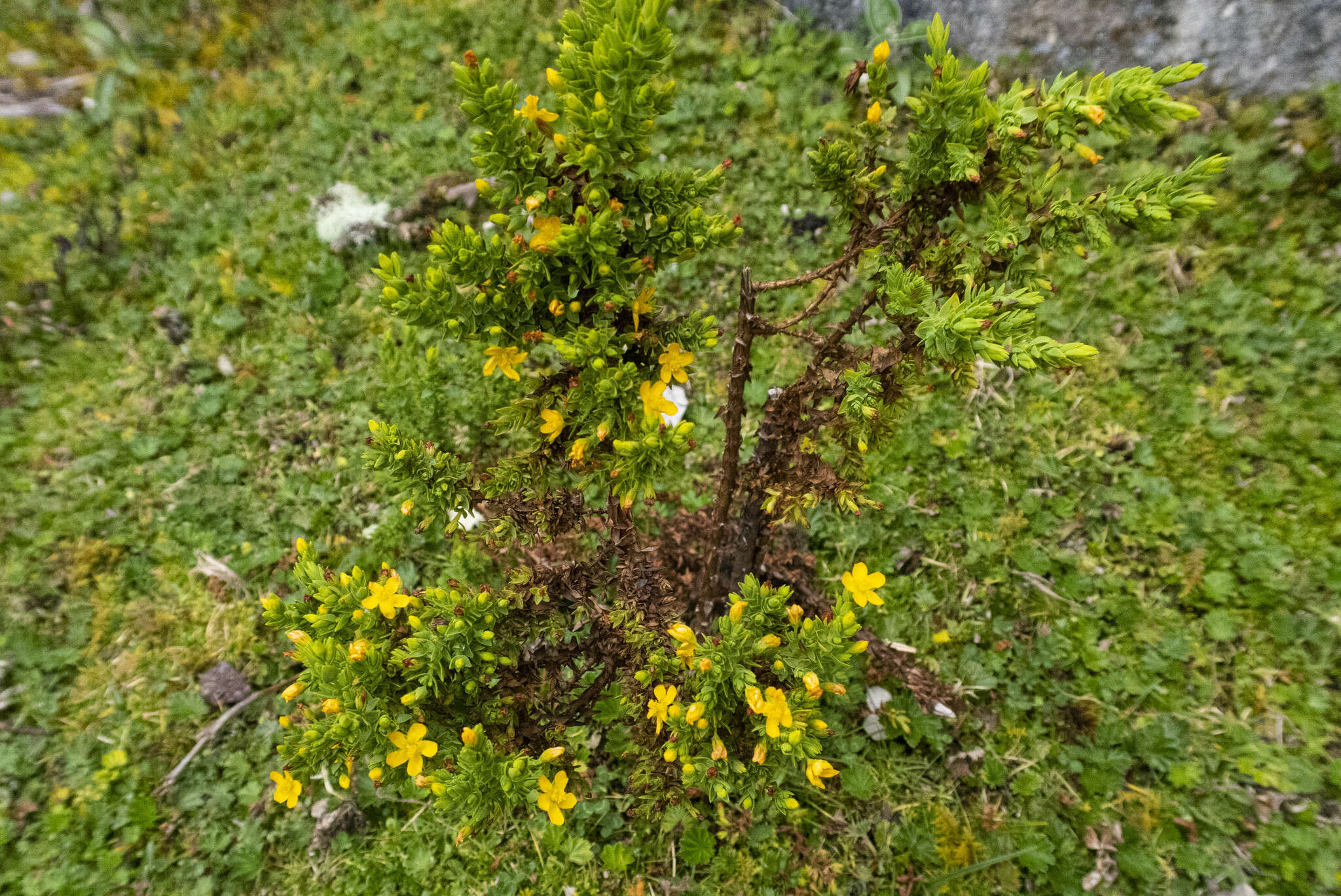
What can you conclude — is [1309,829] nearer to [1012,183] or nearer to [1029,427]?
[1029,427]

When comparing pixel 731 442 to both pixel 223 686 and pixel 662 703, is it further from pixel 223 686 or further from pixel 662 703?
pixel 223 686

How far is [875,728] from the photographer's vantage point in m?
3.14

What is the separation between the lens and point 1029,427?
3.68 meters

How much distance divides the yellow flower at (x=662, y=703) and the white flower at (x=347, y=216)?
369 cm

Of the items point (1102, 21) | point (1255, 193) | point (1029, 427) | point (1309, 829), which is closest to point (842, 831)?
point (1309, 829)

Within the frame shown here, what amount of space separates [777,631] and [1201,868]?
2.39 metres

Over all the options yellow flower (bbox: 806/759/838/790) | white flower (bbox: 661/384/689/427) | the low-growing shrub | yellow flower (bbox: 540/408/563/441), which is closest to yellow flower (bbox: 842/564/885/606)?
the low-growing shrub

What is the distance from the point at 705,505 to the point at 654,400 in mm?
1681

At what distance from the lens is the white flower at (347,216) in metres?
4.41

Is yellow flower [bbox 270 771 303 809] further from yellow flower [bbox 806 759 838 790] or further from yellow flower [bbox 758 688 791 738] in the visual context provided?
yellow flower [bbox 806 759 838 790]

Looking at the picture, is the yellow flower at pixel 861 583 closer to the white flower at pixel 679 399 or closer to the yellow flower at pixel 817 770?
the yellow flower at pixel 817 770

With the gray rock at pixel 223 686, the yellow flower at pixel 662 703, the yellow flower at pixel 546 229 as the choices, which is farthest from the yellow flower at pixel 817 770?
the gray rock at pixel 223 686

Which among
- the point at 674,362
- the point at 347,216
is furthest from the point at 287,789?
the point at 347,216

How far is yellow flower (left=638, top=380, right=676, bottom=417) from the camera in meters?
1.92
